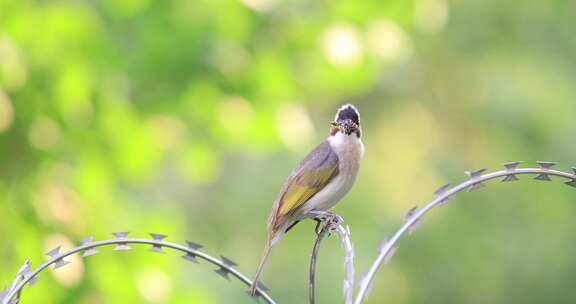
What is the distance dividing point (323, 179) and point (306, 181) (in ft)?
0.24

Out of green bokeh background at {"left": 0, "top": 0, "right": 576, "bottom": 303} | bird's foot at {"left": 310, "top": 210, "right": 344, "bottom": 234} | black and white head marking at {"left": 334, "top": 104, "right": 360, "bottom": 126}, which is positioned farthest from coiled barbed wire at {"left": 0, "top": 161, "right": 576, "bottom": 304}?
green bokeh background at {"left": 0, "top": 0, "right": 576, "bottom": 303}

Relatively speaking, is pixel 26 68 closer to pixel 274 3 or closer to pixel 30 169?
pixel 30 169

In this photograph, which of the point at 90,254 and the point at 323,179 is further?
the point at 323,179

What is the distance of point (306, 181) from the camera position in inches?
131

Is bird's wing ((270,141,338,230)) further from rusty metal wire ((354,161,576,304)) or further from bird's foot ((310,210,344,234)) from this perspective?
rusty metal wire ((354,161,576,304))

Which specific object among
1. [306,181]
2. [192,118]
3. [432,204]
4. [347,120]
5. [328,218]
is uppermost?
[192,118]

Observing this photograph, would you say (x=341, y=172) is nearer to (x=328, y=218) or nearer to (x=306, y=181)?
(x=306, y=181)

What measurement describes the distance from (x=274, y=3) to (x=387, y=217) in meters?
3.69

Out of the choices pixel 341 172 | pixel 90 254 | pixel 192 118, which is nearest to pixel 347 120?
pixel 341 172

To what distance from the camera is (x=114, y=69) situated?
5.30 m

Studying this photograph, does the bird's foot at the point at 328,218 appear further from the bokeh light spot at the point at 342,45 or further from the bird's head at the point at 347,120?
the bokeh light spot at the point at 342,45

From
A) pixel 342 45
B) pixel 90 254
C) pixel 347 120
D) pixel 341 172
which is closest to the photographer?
pixel 90 254

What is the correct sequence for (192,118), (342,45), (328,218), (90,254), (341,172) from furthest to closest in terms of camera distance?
1. (192,118)
2. (342,45)
3. (341,172)
4. (328,218)
5. (90,254)

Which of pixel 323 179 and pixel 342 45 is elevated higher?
pixel 342 45
